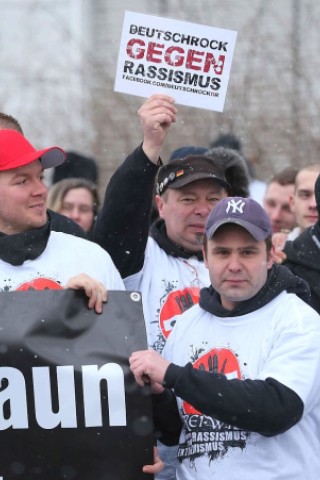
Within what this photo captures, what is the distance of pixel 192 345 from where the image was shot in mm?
4746

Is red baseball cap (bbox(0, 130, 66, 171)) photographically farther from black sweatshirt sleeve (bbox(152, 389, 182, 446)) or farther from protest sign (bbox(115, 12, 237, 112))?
black sweatshirt sleeve (bbox(152, 389, 182, 446))

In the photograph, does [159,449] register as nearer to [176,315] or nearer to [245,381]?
[176,315]

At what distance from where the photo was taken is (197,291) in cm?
555

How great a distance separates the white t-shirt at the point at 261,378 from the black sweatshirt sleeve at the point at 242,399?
6 centimetres

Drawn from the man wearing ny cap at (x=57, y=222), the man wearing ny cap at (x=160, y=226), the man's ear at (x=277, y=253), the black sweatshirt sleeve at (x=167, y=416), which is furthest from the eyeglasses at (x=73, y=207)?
the black sweatshirt sleeve at (x=167, y=416)

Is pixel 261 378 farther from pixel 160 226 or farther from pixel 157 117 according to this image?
pixel 160 226

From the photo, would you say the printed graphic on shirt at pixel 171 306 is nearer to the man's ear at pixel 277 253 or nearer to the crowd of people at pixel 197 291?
the crowd of people at pixel 197 291

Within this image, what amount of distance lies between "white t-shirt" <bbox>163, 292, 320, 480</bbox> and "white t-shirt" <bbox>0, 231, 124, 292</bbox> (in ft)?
1.67

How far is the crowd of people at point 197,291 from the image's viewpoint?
4406 millimetres

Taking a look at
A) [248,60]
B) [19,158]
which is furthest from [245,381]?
[248,60]

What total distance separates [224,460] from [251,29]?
8321 millimetres

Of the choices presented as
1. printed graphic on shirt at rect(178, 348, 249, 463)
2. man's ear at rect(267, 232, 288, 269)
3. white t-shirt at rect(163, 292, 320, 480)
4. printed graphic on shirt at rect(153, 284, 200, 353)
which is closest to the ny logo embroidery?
man's ear at rect(267, 232, 288, 269)

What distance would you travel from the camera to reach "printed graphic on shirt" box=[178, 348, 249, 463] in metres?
4.51

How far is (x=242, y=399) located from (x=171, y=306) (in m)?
1.20
